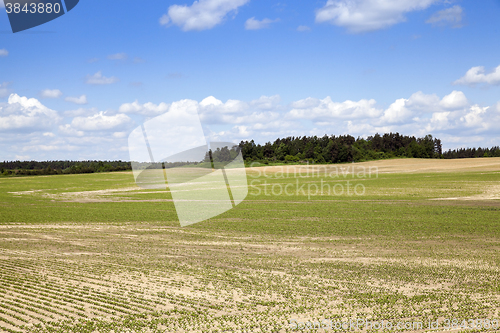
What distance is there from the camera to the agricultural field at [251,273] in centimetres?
1077

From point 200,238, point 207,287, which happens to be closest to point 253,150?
point 200,238

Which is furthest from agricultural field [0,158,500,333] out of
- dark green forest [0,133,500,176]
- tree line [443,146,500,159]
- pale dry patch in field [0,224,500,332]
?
tree line [443,146,500,159]

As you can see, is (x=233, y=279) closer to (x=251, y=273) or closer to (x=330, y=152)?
(x=251, y=273)

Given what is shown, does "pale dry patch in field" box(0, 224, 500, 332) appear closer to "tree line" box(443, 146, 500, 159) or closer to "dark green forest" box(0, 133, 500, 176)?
"dark green forest" box(0, 133, 500, 176)

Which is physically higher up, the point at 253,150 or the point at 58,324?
the point at 253,150

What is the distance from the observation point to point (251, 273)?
50.4 ft

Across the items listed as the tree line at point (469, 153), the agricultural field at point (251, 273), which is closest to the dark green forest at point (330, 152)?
the tree line at point (469, 153)

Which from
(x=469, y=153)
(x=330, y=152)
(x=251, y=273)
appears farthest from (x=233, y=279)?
(x=469, y=153)

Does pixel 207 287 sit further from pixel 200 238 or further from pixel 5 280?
pixel 200 238

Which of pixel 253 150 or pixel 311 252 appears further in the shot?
pixel 253 150

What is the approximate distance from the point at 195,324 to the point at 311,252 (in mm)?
9906

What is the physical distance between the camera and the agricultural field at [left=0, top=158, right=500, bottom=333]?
35.3 feet

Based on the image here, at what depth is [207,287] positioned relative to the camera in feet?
44.5

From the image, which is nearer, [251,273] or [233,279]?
[233,279]
